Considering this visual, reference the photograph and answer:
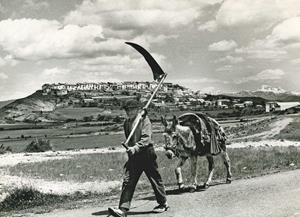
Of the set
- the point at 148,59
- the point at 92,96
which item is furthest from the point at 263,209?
the point at 92,96

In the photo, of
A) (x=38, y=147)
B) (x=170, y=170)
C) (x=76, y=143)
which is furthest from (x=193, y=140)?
(x=76, y=143)

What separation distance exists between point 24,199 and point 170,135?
4461 mm

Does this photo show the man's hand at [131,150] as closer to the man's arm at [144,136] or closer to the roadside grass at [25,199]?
the man's arm at [144,136]

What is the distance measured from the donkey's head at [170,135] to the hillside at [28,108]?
3215 inches

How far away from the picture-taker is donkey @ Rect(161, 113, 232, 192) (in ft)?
38.3

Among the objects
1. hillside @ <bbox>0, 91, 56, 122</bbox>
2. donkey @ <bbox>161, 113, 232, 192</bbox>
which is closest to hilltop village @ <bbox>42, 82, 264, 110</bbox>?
hillside @ <bbox>0, 91, 56, 122</bbox>

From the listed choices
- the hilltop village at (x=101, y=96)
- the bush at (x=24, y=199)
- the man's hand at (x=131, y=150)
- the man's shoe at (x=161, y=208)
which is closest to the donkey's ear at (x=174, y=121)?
the man's shoe at (x=161, y=208)

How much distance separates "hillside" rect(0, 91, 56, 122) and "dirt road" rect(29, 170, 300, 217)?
270ft

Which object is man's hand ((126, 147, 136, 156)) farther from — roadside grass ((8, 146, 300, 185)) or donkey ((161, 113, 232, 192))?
roadside grass ((8, 146, 300, 185))

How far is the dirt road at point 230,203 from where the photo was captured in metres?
9.14

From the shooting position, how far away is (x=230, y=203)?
393 inches

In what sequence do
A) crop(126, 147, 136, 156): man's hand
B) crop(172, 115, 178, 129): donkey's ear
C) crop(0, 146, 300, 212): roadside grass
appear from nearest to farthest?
crop(126, 147, 136, 156): man's hand
crop(172, 115, 178, 129): donkey's ear
crop(0, 146, 300, 212): roadside grass

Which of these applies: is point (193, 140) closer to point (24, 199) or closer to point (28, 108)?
point (24, 199)

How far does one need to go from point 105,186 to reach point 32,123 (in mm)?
80326
